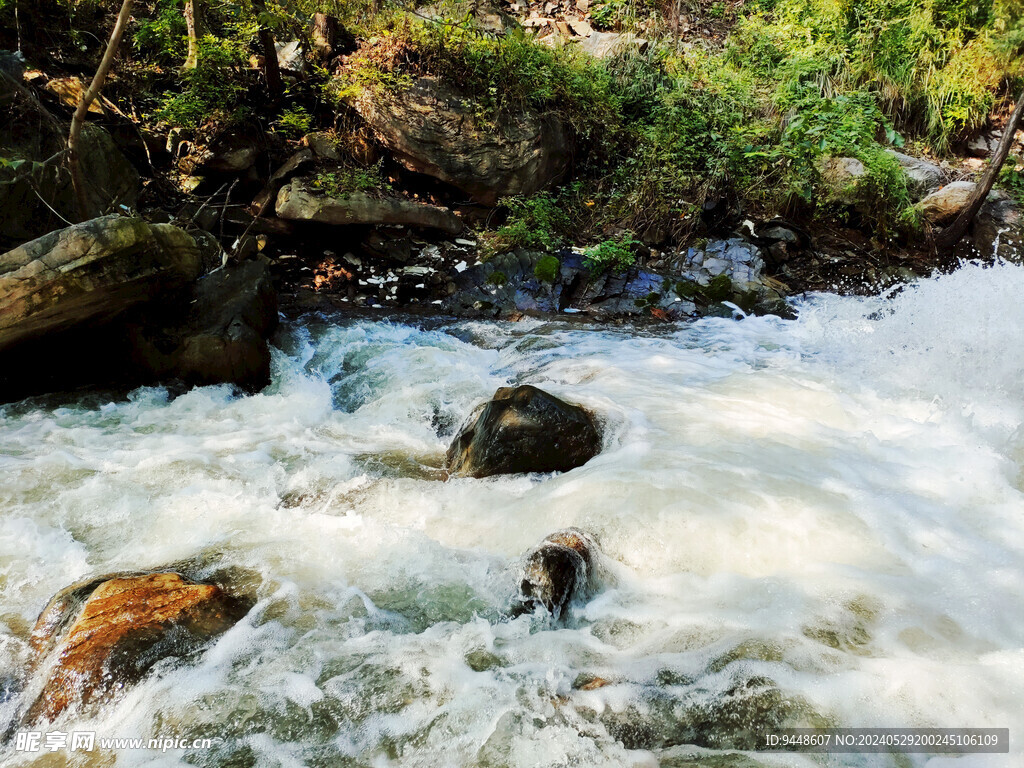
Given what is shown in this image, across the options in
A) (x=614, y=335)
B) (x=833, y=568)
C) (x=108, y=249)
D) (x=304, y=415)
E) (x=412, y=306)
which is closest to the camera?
(x=833, y=568)

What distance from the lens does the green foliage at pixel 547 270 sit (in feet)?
25.4

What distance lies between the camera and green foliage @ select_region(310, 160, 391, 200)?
7406 mm

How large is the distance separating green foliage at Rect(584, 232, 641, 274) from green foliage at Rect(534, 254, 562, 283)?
50 cm

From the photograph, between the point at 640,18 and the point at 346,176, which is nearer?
the point at 346,176

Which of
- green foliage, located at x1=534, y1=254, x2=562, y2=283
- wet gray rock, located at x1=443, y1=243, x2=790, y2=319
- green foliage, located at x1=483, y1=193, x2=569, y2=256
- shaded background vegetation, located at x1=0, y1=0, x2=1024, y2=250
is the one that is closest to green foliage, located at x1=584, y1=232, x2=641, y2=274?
wet gray rock, located at x1=443, y1=243, x2=790, y2=319

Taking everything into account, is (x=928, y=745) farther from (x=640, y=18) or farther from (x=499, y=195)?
(x=640, y=18)


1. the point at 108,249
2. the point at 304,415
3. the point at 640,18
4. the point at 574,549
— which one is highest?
the point at 640,18

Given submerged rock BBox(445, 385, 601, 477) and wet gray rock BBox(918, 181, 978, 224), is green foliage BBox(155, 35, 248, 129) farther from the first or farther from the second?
wet gray rock BBox(918, 181, 978, 224)

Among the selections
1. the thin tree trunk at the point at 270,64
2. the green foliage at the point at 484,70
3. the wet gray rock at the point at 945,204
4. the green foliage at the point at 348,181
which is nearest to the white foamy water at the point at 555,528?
the green foliage at the point at 348,181

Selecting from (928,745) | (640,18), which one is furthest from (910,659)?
(640,18)

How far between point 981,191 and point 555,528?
9.06 m

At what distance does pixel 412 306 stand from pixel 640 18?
9.26 m

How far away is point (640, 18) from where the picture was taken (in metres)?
12.0

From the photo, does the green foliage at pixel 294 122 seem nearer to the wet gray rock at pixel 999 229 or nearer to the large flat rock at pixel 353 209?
the large flat rock at pixel 353 209
